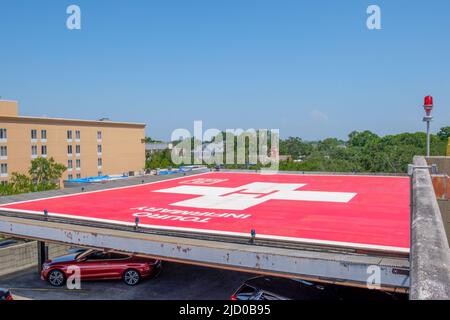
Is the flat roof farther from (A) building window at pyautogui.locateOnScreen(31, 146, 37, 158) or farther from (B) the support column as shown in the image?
(B) the support column

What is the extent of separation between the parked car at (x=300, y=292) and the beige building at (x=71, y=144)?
39.6m

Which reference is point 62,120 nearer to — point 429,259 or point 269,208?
point 269,208

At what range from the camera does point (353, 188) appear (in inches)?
660

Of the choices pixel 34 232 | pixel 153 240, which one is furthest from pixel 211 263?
pixel 34 232

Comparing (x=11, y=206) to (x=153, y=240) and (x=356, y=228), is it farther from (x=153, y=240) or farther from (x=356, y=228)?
(x=356, y=228)

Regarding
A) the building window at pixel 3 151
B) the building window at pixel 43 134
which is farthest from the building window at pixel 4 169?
the building window at pixel 43 134

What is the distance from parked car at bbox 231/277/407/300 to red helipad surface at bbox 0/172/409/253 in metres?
1.38

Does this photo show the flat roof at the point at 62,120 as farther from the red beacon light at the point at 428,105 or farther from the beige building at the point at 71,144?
the red beacon light at the point at 428,105

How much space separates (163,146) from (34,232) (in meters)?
71.9

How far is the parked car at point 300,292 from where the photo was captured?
30.3ft

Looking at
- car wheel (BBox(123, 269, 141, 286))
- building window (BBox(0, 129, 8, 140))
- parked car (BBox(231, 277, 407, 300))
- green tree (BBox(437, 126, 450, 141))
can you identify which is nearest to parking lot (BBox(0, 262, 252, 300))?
car wheel (BBox(123, 269, 141, 286))

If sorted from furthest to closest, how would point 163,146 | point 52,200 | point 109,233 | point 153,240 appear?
point 163,146 < point 52,200 < point 109,233 < point 153,240
